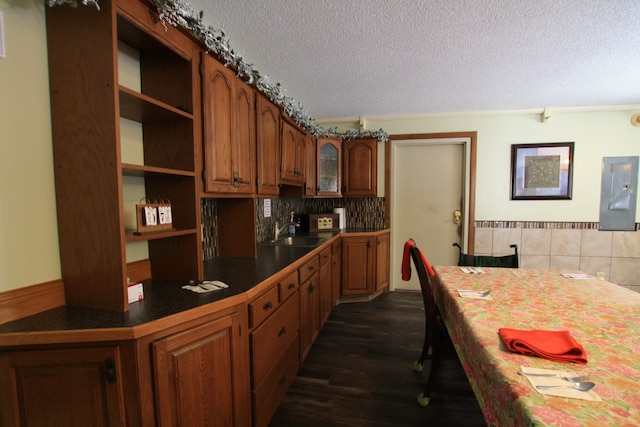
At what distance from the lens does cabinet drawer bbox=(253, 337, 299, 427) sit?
1.45 m

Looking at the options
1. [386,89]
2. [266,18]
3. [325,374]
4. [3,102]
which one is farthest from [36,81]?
[386,89]

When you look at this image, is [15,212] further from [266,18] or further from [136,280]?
[266,18]

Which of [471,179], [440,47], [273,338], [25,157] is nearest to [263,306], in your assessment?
[273,338]

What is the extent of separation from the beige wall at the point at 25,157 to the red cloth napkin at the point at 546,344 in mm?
1755

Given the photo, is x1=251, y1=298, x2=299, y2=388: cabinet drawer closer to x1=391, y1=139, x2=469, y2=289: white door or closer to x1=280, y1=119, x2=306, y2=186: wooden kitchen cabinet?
x1=280, y1=119, x2=306, y2=186: wooden kitchen cabinet

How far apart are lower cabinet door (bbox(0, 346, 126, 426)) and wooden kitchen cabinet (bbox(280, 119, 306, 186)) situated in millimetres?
1803

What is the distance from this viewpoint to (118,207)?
1.04 m

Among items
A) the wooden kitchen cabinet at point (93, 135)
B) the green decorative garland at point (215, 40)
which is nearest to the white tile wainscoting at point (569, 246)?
the green decorative garland at point (215, 40)

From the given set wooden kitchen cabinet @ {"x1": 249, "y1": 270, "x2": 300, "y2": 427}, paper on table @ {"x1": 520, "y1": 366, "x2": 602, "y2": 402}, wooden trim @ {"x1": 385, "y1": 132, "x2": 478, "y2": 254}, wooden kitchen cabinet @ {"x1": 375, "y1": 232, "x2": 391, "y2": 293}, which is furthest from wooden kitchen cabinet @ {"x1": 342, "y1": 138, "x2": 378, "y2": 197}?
paper on table @ {"x1": 520, "y1": 366, "x2": 602, "y2": 402}

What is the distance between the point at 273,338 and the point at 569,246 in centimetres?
373

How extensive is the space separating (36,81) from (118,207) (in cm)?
57

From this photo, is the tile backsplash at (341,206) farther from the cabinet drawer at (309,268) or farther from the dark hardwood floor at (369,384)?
the dark hardwood floor at (369,384)

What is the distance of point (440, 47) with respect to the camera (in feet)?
6.45

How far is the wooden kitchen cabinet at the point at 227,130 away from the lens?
1495 mm
